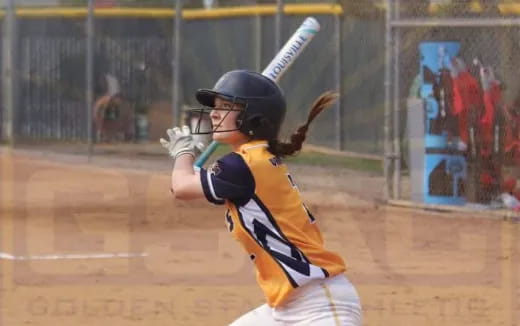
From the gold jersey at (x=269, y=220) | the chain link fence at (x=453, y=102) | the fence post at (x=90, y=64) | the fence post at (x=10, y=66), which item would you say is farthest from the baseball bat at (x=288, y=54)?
the fence post at (x=10, y=66)

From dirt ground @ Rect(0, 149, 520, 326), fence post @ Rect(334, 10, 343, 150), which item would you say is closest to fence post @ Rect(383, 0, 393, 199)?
dirt ground @ Rect(0, 149, 520, 326)

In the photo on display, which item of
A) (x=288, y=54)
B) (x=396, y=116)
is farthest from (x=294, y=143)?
(x=396, y=116)

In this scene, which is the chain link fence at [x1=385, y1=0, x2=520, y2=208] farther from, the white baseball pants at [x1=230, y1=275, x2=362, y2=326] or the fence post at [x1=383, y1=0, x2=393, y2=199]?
the white baseball pants at [x1=230, y1=275, x2=362, y2=326]

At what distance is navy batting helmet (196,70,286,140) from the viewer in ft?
14.4

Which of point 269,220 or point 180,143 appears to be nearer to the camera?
point 269,220

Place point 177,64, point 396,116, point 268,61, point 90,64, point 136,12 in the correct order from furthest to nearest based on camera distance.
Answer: point 136,12 → point 90,64 → point 268,61 → point 177,64 → point 396,116

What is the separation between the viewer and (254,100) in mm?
4379

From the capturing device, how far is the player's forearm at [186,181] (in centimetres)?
438

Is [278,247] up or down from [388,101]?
up

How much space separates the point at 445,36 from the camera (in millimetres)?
A: 11820

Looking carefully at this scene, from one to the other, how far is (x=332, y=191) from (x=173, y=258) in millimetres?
3963

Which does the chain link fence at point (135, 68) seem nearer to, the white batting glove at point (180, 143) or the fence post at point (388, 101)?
the fence post at point (388, 101)

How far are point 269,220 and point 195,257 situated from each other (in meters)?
5.16

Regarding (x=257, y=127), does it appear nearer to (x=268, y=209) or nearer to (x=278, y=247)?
(x=268, y=209)
